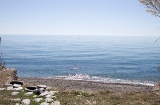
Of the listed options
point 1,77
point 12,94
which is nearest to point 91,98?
point 12,94

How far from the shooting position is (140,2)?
35.4 feet

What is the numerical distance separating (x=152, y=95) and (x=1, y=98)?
32.2ft

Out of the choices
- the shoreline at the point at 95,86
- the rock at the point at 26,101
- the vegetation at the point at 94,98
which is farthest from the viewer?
the shoreline at the point at 95,86

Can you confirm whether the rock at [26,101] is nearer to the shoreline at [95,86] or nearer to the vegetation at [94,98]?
the vegetation at [94,98]

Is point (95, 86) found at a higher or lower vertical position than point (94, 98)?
lower

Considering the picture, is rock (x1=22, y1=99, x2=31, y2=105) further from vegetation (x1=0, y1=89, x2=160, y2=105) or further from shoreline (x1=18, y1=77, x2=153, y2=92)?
shoreline (x1=18, y1=77, x2=153, y2=92)

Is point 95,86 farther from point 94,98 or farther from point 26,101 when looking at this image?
point 26,101

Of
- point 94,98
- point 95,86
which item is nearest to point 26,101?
point 94,98

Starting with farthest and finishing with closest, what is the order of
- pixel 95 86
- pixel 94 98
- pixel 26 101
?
pixel 95 86 → pixel 94 98 → pixel 26 101

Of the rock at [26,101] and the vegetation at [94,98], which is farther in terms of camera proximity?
the vegetation at [94,98]

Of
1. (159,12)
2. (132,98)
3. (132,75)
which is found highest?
(159,12)

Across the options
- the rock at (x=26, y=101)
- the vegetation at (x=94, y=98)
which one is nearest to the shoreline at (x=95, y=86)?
the vegetation at (x=94, y=98)

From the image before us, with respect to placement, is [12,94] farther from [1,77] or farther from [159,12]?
[159,12]

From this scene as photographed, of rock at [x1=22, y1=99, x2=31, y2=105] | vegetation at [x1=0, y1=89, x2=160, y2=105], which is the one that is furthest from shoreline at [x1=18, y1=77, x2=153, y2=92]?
rock at [x1=22, y1=99, x2=31, y2=105]
